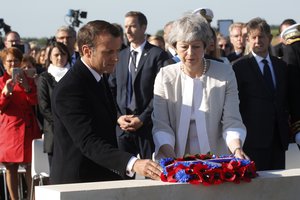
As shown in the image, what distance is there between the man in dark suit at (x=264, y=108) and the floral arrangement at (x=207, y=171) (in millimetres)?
2972

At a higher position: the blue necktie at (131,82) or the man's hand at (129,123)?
the blue necktie at (131,82)

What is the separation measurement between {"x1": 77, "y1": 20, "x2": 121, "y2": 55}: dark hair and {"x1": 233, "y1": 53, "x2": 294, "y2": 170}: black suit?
3052 millimetres

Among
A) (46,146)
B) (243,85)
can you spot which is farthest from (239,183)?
(46,146)

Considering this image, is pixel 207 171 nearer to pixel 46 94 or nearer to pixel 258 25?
pixel 258 25

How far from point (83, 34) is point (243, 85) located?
3133mm

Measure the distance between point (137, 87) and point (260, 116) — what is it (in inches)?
71.2

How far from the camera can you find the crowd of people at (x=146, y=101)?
4941mm

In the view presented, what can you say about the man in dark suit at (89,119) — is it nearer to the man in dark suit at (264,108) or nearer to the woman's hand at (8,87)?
the man in dark suit at (264,108)

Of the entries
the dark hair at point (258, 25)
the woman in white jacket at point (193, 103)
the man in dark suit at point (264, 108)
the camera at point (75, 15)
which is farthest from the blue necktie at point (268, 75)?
the camera at point (75, 15)

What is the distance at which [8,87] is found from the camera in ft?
32.9

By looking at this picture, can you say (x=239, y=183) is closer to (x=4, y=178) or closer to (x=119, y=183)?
(x=119, y=183)

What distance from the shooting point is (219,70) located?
598 cm

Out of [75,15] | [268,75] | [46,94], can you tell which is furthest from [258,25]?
[75,15]

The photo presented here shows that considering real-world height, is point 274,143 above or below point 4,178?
above
